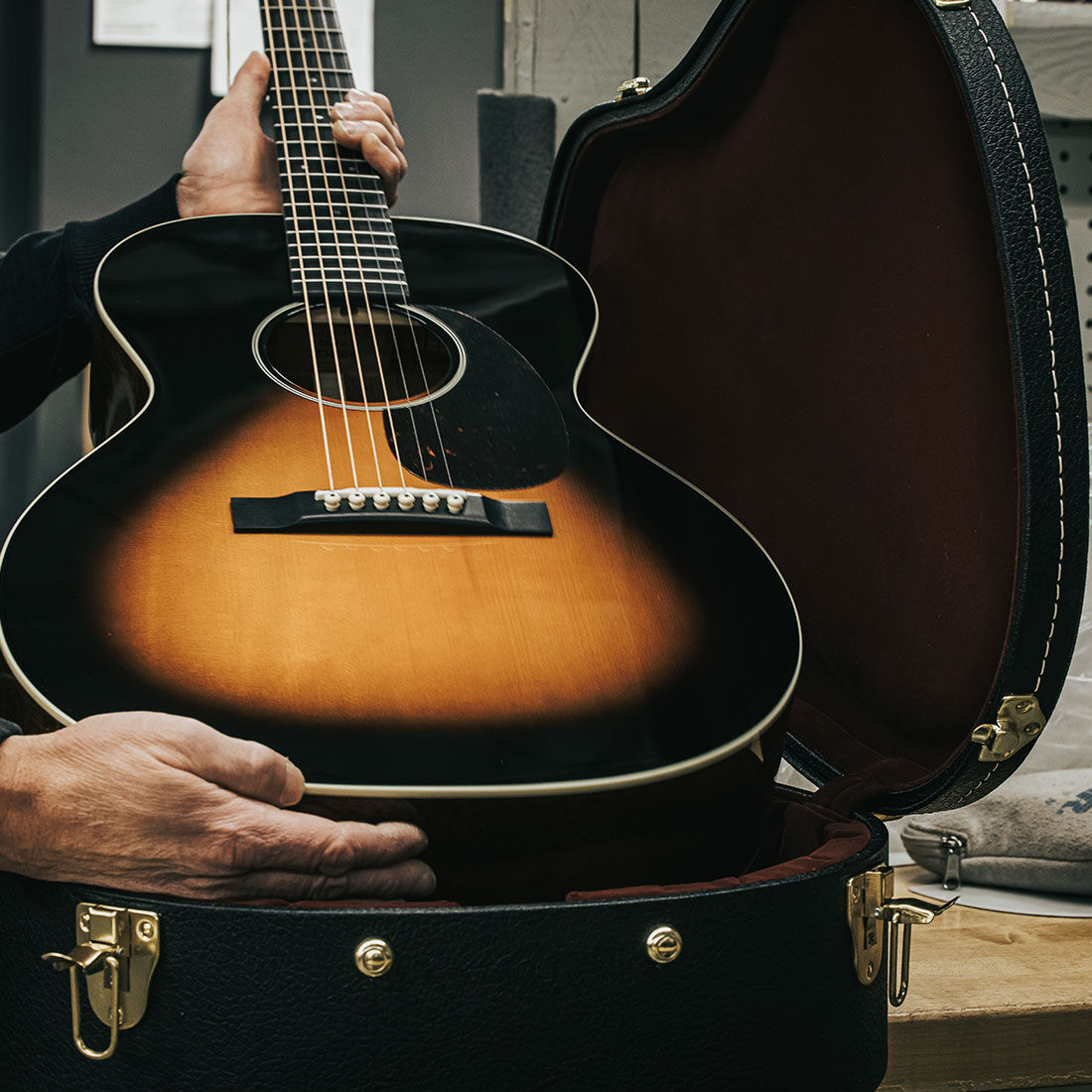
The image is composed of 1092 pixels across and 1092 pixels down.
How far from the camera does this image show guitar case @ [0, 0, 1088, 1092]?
0.43 meters

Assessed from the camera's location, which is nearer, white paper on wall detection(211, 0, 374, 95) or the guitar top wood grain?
the guitar top wood grain

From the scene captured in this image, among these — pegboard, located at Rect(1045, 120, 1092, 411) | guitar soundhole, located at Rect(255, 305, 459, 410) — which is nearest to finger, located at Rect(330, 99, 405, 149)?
guitar soundhole, located at Rect(255, 305, 459, 410)

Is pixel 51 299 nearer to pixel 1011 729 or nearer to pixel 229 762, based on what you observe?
pixel 229 762

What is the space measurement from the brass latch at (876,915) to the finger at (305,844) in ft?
0.74

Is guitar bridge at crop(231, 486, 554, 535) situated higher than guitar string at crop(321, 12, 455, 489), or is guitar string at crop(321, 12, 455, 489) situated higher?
guitar string at crop(321, 12, 455, 489)

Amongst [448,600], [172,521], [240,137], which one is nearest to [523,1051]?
[448,600]

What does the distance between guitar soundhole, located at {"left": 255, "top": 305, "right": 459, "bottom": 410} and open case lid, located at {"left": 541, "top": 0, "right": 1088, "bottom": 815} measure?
13 centimetres

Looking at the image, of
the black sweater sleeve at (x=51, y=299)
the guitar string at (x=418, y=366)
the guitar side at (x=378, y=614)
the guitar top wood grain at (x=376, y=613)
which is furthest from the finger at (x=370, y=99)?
the guitar top wood grain at (x=376, y=613)

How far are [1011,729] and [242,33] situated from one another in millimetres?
1452

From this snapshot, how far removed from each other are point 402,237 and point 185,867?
63 centimetres

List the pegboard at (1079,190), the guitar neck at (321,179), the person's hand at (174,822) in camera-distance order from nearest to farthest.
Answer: the person's hand at (174,822) < the guitar neck at (321,179) < the pegboard at (1079,190)

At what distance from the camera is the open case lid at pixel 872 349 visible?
1.82ft

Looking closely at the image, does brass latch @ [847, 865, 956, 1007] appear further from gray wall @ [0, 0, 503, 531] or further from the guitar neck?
gray wall @ [0, 0, 503, 531]

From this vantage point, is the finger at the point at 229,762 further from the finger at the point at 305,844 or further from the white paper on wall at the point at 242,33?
the white paper on wall at the point at 242,33
